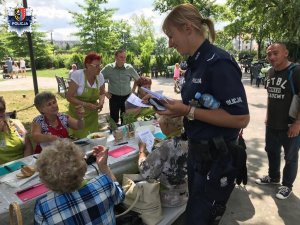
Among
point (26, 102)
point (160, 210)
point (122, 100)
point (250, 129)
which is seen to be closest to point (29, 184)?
point (160, 210)

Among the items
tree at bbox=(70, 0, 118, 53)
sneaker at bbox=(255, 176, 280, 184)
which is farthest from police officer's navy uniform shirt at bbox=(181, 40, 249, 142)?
tree at bbox=(70, 0, 118, 53)

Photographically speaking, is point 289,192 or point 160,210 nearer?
point 160,210

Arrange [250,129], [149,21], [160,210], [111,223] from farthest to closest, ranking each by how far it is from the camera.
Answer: [149,21], [250,129], [160,210], [111,223]

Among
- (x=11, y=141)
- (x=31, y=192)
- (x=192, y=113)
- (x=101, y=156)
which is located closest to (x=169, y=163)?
(x=101, y=156)

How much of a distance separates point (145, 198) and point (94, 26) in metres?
28.3

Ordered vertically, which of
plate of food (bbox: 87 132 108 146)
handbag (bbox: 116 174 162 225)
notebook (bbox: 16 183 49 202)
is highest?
plate of food (bbox: 87 132 108 146)

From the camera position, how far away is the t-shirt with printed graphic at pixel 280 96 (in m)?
3.49

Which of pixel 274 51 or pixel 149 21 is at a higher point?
pixel 149 21

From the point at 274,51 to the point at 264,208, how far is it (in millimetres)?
1842

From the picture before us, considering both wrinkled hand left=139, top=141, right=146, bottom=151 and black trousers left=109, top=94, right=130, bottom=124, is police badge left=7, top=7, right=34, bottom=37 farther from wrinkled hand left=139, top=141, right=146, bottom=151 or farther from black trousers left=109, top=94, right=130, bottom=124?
wrinkled hand left=139, top=141, right=146, bottom=151

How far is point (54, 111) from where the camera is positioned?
3414 mm

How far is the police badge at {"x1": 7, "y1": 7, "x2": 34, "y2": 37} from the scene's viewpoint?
19.7 feet

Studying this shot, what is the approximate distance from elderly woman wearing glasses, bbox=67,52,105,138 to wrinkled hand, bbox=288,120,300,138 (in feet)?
8.69

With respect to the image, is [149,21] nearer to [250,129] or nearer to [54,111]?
[250,129]
